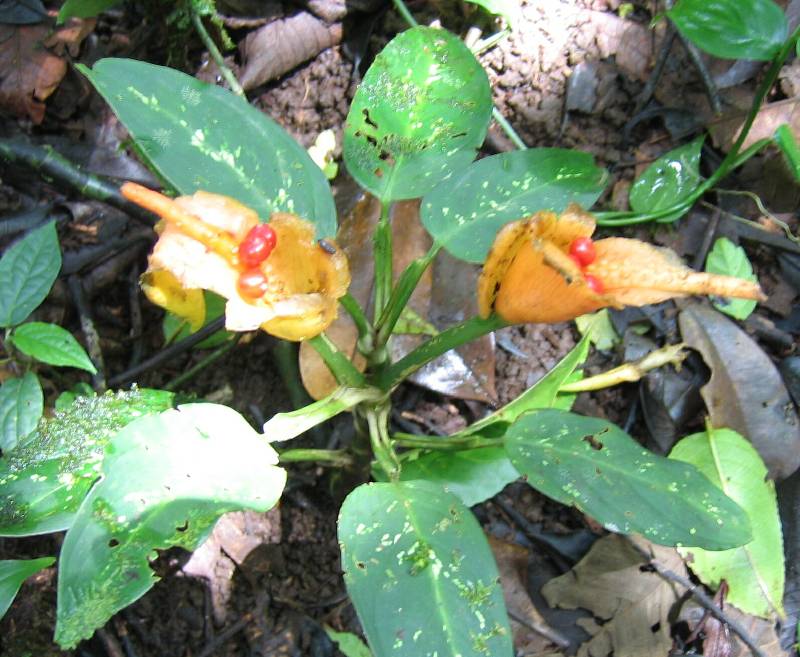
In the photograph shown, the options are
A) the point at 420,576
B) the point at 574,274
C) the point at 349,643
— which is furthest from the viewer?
the point at 349,643

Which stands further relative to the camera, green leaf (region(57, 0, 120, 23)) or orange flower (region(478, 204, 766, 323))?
green leaf (region(57, 0, 120, 23))

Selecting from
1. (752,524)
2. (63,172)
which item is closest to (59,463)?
(63,172)

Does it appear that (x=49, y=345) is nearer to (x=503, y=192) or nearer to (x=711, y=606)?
(x=503, y=192)

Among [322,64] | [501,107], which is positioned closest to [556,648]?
[501,107]

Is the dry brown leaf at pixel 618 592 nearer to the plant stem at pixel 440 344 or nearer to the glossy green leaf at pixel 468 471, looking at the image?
the glossy green leaf at pixel 468 471

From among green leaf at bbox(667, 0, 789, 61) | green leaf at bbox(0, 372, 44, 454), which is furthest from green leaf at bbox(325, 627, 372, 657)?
green leaf at bbox(667, 0, 789, 61)

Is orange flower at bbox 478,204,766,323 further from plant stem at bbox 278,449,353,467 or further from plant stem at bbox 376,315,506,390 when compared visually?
plant stem at bbox 278,449,353,467
